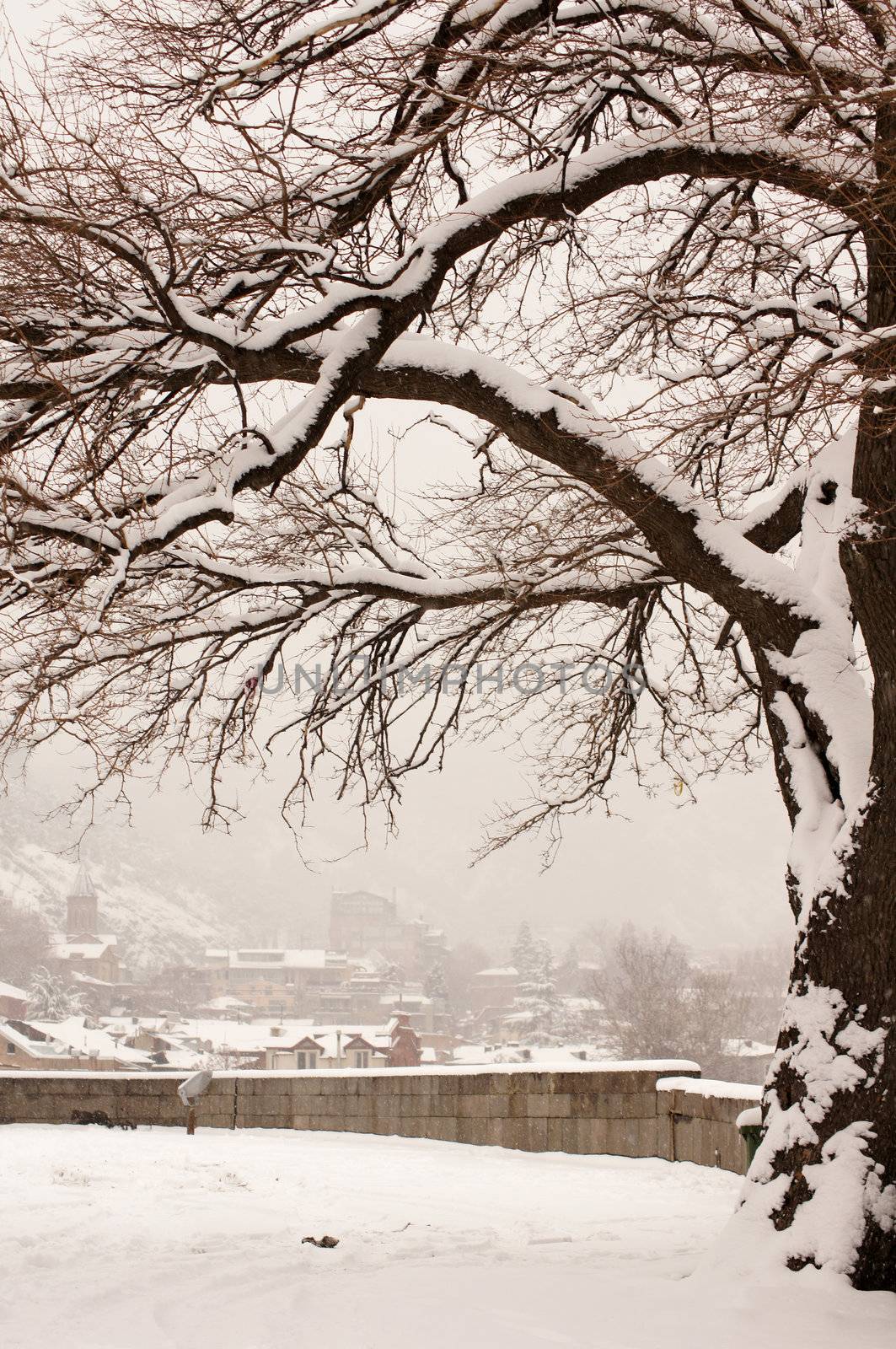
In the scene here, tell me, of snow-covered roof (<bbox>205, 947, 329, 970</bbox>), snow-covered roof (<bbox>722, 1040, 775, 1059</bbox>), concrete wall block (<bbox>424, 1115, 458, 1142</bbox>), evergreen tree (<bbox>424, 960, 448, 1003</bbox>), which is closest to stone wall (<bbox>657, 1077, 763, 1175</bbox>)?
concrete wall block (<bbox>424, 1115, 458, 1142</bbox>)

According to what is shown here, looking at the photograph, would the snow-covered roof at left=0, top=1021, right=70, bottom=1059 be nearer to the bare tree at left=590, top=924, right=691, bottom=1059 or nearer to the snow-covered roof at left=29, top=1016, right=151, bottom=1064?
the snow-covered roof at left=29, top=1016, right=151, bottom=1064

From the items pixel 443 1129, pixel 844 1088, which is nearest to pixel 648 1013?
pixel 443 1129

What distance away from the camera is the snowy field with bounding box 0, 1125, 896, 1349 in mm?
4539

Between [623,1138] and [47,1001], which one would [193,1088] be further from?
[47,1001]

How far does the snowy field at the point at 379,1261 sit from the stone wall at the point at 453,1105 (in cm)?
52

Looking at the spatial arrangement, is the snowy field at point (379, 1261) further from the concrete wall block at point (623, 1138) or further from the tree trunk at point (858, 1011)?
the concrete wall block at point (623, 1138)

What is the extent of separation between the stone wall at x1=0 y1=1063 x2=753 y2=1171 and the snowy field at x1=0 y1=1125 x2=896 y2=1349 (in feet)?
1.70

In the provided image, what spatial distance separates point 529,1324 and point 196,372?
15.3 feet

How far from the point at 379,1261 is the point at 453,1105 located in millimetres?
6580

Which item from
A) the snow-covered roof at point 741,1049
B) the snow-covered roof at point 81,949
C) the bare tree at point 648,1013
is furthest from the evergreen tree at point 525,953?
the snow-covered roof at point 81,949

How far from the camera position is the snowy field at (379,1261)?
4.54 metres

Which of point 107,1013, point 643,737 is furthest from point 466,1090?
point 107,1013

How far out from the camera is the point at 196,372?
6.53 metres

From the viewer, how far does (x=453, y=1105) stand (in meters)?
12.4
